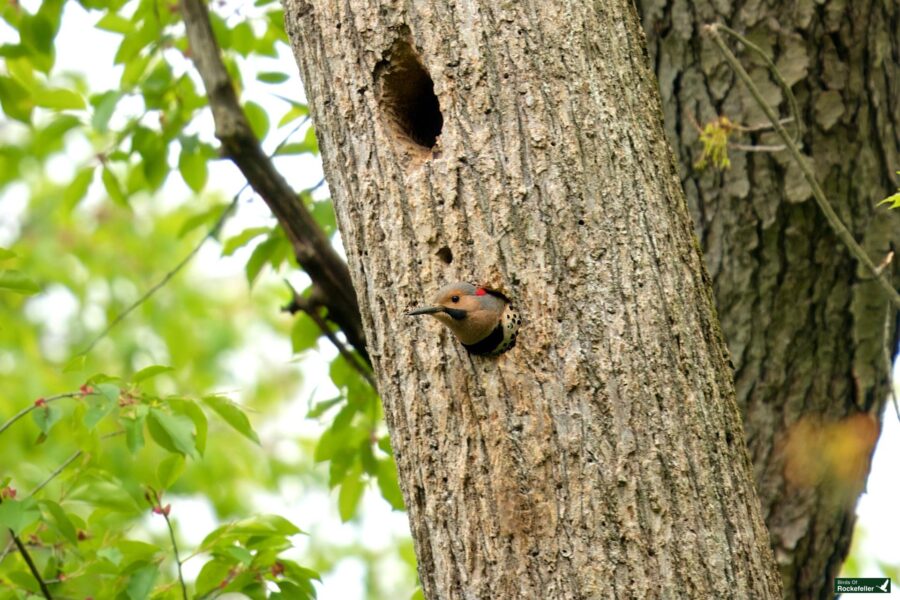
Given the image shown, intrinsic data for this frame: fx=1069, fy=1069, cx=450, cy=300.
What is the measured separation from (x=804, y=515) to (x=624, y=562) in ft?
6.39

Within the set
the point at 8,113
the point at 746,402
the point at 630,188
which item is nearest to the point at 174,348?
the point at 8,113

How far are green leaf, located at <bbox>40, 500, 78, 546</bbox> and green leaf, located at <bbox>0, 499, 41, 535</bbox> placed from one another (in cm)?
4

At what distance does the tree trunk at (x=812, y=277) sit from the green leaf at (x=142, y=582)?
2.24m

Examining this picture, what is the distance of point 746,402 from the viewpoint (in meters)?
4.12

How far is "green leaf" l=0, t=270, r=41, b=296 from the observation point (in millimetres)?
3566

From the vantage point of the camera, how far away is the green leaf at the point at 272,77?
4.56 meters

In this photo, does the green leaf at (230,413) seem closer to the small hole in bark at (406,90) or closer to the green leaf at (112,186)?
the small hole in bark at (406,90)

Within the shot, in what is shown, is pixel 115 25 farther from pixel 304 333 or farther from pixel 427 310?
pixel 427 310

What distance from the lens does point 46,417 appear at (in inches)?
134

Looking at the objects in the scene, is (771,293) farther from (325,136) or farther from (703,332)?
(325,136)

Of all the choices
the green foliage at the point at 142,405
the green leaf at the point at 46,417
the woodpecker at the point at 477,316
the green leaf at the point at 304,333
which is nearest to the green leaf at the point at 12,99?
the green foliage at the point at 142,405

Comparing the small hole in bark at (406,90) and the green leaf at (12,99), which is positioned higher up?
the green leaf at (12,99)

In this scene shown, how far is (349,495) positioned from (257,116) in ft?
5.80

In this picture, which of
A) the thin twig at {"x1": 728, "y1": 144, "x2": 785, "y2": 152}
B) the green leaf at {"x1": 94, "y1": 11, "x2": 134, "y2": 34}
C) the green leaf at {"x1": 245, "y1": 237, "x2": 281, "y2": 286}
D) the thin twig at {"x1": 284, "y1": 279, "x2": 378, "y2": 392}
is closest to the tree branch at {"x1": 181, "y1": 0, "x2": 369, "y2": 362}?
the thin twig at {"x1": 284, "y1": 279, "x2": 378, "y2": 392}
